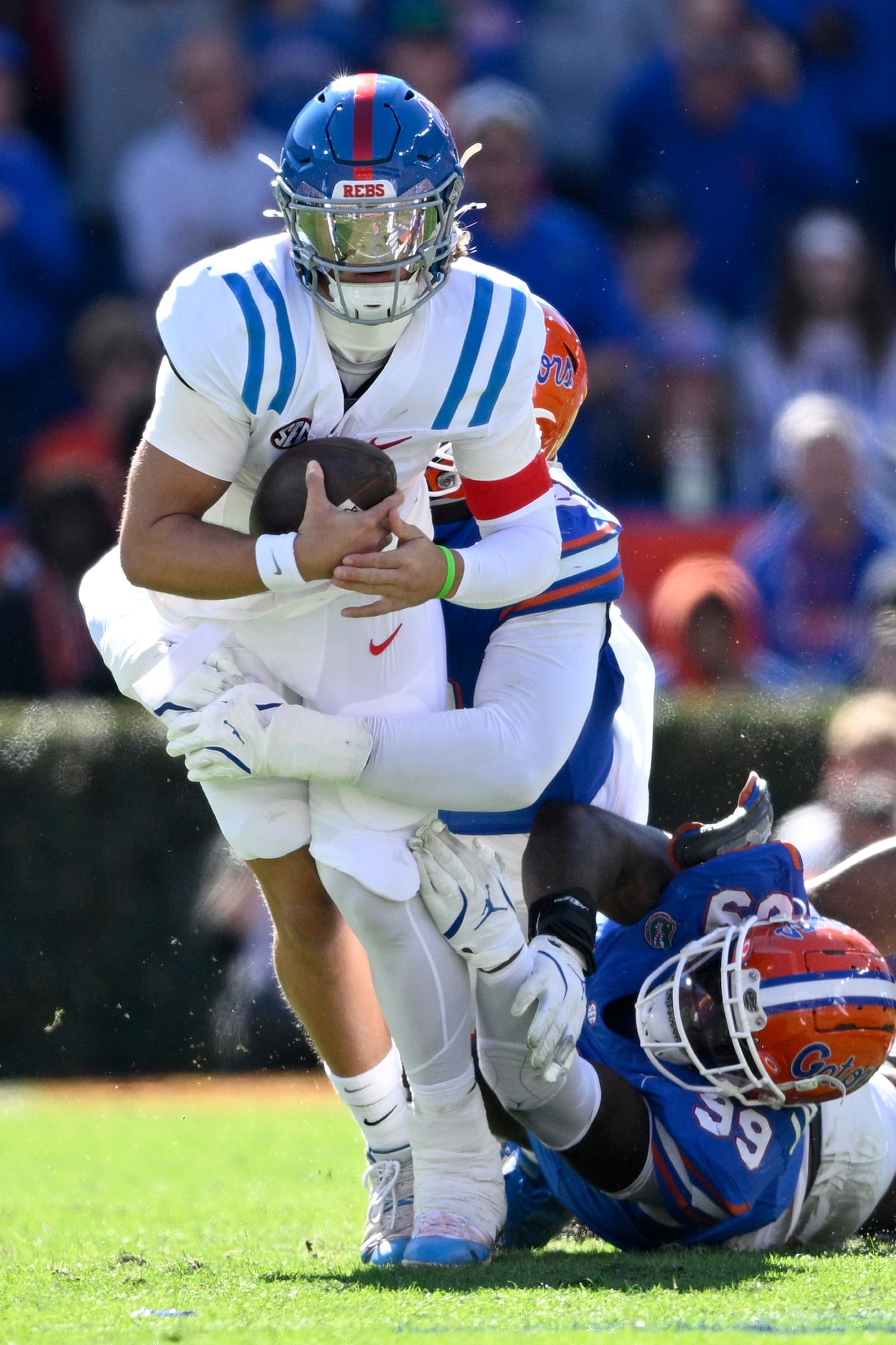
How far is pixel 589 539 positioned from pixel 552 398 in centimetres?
35

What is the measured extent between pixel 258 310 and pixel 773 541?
493 centimetres

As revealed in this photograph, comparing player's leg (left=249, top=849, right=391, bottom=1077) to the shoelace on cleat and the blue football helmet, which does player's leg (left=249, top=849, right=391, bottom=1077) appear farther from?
the blue football helmet

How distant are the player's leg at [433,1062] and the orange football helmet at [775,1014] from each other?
0.37 m

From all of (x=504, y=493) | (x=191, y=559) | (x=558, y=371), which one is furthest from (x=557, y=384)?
(x=191, y=559)

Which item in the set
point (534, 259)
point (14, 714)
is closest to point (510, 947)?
point (14, 714)

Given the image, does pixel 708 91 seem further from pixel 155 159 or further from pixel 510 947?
pixel 510 947

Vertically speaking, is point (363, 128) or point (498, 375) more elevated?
point (363, 128)

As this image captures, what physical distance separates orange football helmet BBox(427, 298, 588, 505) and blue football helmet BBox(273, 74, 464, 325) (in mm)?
645

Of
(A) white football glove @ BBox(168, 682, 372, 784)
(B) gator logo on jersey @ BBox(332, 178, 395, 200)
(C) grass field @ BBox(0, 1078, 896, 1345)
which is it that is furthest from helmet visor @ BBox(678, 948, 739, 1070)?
(B) gator logo on jersey @ BBox(332, 178, 395, 200)

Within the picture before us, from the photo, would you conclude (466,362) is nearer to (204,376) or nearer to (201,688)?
(204,376)

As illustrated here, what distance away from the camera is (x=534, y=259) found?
841 centimetres

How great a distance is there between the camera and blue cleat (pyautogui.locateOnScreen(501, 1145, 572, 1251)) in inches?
142

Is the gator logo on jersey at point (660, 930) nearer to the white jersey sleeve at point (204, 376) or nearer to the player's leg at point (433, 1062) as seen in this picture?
the player's leg at point (433, 1062)

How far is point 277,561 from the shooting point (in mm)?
3053
